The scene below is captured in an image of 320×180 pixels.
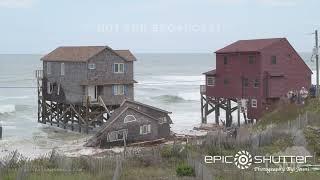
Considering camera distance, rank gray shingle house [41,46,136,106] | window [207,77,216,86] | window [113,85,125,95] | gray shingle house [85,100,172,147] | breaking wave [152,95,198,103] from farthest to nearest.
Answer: breaking wave [152,95,198,103] → window [207,77,216,86] → window [113,85,125,95] → gray shingle house [41,46,136,106] → gray shingle house [85,100,172,147]

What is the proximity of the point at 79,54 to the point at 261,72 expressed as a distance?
15.5 meters

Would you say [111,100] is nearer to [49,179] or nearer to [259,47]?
[259,47]

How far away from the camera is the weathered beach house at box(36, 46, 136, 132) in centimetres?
4681

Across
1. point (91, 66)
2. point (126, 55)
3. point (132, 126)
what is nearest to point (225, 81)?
point (126, 55)

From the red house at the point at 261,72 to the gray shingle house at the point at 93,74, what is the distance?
875cm

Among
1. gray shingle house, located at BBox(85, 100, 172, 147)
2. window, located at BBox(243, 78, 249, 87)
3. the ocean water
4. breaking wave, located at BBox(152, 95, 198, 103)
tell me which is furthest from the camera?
breaking wave, located at BBox(152, 95, 198, 103)

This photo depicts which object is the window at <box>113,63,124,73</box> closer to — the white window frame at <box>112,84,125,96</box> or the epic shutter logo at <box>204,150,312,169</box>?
the white window frame at <box>112,84,125,96</box>

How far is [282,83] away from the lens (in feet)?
150

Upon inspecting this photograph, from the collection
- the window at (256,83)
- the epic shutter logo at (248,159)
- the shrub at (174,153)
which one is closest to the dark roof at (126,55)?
the window at (256,83)

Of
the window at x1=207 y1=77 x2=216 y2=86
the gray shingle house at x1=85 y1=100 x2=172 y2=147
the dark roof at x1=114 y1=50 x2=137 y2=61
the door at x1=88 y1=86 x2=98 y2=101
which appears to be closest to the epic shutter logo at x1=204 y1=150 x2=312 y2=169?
the gray shingle house at x1=85 y1=100 x2=172 y2=147

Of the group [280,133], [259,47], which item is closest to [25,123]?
[259,47]

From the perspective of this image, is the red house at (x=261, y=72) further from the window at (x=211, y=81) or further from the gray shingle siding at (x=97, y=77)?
the gray shingle siding at (x=97, y=77)

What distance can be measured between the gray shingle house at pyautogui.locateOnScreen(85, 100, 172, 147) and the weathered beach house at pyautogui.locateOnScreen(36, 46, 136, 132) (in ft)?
19.7

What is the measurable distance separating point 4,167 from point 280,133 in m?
14.1
